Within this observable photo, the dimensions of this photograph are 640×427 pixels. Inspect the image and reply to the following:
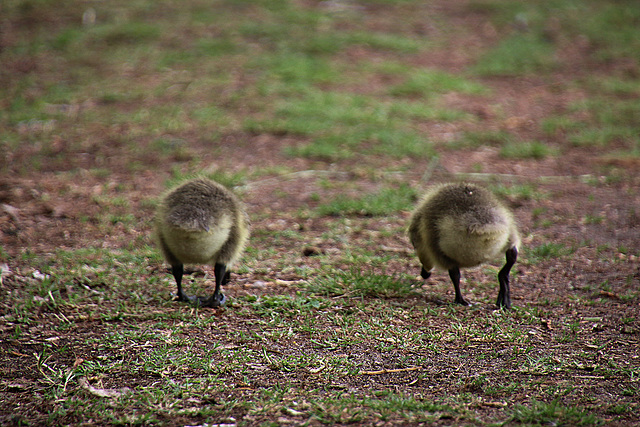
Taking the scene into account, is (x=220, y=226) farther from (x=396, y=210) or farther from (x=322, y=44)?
(x=322, y=44)

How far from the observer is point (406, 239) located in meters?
6.63

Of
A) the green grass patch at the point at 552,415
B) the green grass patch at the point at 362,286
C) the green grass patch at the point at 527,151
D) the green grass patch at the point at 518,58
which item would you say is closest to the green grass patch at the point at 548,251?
the green grass patch at the point at 362,286

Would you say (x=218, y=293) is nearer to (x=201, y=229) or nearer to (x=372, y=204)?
(x=201, y=229)

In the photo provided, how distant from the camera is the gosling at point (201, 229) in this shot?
470 cm

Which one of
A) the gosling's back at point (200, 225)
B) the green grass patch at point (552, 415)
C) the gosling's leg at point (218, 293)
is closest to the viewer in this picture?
the green grass patch at point (552, 415)

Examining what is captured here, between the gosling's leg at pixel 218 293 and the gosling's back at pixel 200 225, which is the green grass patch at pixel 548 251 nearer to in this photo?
the gosling's back at pixel 200 225

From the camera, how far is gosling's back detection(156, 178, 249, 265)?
4695mm

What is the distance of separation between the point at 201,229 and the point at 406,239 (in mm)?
2617

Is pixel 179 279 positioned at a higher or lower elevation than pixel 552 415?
lower

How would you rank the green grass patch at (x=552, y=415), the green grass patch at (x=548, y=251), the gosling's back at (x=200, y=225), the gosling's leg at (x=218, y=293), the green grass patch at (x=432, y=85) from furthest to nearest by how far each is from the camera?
the green grass patch at (x=432, y=85)
the green grass patch at (x=548, y=251)
the gosling's leg at (x=218, y=293)
the gosling's back at (x=200, y=225)
the green grass patch at (x=552, y=415)

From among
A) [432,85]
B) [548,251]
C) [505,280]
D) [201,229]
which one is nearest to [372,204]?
[548,251]

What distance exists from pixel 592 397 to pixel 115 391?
106 inches

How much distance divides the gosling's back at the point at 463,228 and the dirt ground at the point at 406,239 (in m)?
0.39

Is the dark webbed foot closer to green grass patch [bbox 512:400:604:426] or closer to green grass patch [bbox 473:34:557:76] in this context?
green grass patch [bbox 512:400:604:426]
